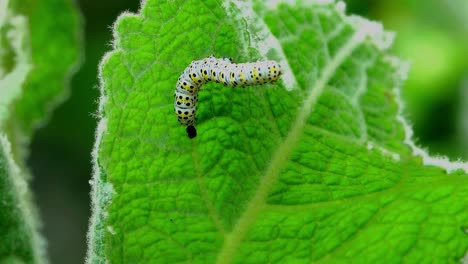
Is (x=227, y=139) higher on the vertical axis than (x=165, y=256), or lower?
higher

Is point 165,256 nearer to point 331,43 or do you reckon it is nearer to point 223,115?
point 223,115

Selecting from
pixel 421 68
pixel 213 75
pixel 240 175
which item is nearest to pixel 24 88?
pixel 213 75

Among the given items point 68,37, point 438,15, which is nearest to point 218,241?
point 68,37

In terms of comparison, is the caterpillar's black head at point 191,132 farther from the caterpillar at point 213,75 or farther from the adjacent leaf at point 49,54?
the adjacent leaf at point 49,54

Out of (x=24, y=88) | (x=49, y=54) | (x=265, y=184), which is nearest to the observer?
(x=265, y=184)

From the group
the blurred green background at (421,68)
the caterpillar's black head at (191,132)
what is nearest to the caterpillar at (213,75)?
the caterpillar's black head at (191,132)

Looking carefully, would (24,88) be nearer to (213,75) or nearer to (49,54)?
(49,54)

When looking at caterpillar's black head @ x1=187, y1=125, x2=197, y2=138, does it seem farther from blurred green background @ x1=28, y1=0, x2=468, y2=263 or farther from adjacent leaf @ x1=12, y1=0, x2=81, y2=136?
blurred green background @ x1=28, y1=0, x2=468, y2=263
